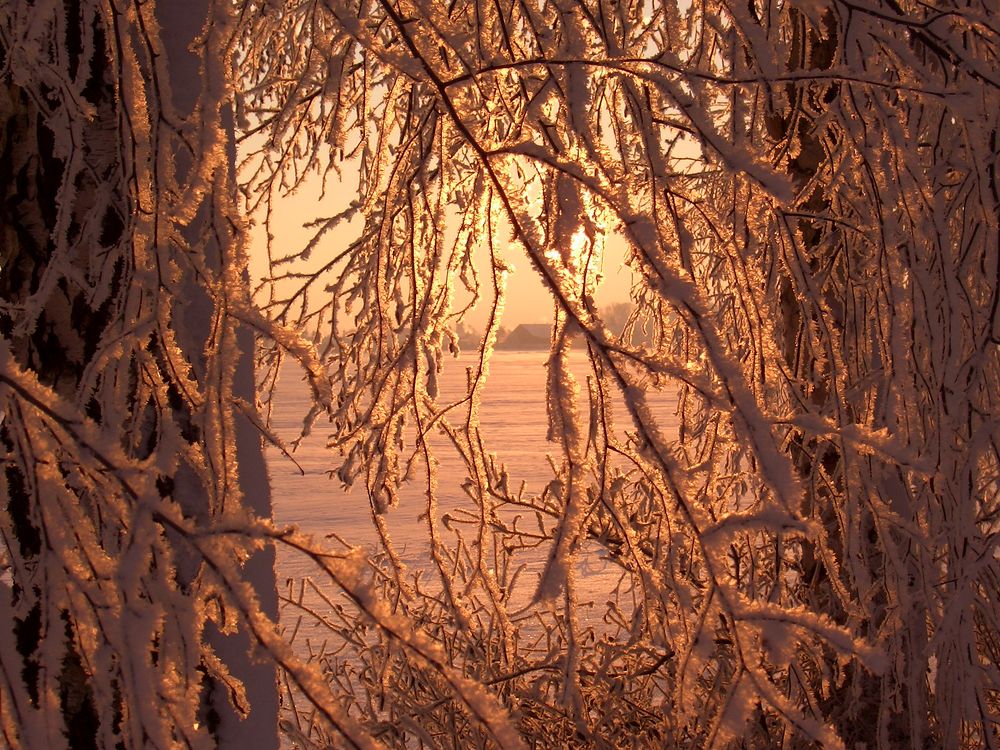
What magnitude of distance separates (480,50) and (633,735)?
3111mm

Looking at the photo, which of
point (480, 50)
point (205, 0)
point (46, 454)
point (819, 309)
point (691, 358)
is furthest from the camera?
point (691, 358)

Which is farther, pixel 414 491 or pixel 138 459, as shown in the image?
pixel 414 491

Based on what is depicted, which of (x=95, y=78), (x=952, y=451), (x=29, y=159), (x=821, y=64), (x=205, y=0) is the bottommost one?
(x=952, y=451)

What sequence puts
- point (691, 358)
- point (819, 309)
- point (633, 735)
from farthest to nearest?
point (633, 735), point (691, 358), point (819, 309)

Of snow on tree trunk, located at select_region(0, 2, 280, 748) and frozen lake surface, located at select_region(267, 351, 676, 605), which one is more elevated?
snow on tree trunk, located at select_region(0, 2, 280, 748)

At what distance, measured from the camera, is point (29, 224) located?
1.84m

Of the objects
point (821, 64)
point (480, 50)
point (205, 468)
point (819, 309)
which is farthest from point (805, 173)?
point (205, 468)

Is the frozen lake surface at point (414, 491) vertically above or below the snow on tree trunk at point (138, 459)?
below

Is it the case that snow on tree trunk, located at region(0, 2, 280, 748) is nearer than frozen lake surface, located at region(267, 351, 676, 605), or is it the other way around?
snow on tree trunk, located at region(0, 2, 280, 748)

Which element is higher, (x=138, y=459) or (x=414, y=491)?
(x=138, y=459)

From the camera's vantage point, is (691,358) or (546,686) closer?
(691,358)

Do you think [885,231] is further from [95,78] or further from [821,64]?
[821,64]

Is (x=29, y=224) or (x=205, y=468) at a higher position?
(x=29, y=224)

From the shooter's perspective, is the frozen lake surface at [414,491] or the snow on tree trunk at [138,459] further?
the frozen lake surface at [414,491]
